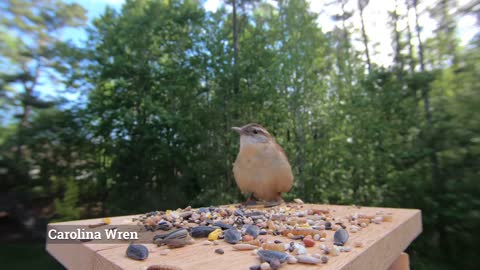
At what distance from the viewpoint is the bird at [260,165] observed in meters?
2.32

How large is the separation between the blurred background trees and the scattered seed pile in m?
2.54

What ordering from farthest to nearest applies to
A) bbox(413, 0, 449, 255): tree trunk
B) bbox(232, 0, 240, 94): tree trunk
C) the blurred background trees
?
bbox(232, 0, 240, 94): tree trunk → the blurred background trees → bbox(413, 0, 449, 255): tree trunk

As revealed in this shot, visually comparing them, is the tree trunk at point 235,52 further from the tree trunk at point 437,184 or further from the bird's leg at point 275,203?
the bird's leg at point 275,203

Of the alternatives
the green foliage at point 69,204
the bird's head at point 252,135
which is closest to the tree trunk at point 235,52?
the bird's head at point 252,135

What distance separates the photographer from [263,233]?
57.3 inches

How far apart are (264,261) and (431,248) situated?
3.31m

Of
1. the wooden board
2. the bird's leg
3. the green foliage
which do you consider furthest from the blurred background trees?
the wooden board

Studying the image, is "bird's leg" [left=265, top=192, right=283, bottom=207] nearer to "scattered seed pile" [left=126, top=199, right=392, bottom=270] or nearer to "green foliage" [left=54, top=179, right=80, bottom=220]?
"scattered seed pile" [left=126, top=199, right=392, bottom=270]

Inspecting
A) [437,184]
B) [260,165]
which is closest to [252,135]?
[260,165]

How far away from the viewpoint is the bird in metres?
2.32

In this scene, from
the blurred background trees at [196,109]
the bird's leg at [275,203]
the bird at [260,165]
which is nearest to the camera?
the bird at [260,165]

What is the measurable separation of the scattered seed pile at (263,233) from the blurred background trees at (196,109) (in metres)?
2.54

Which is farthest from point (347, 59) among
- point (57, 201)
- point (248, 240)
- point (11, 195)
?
point (11, 195)

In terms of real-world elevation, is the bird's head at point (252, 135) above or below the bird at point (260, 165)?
above
